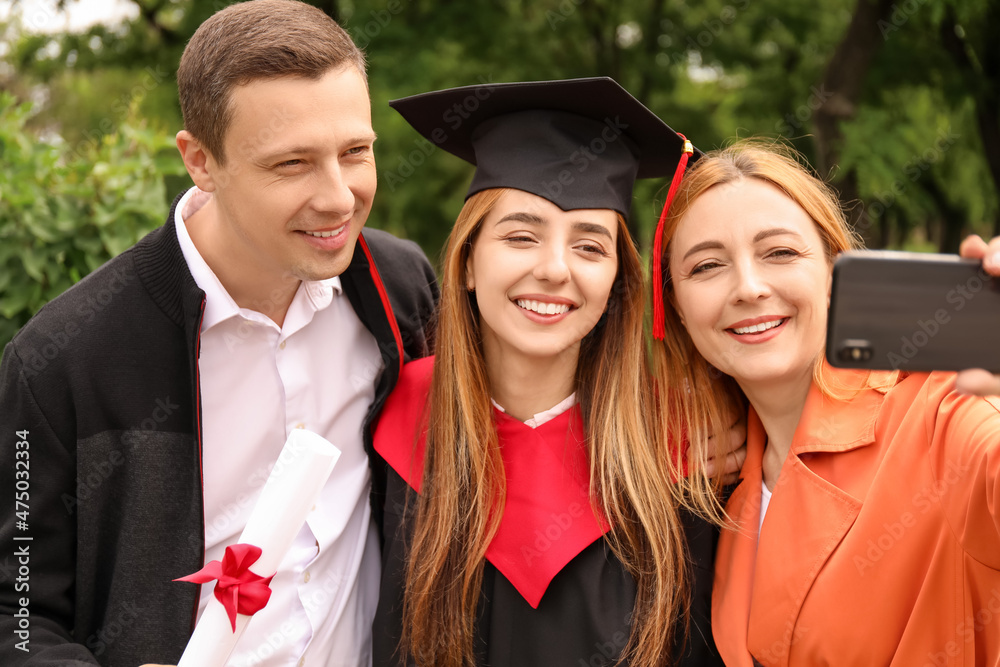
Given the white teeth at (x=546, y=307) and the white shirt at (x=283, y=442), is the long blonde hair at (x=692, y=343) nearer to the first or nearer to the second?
the white teeth at (x=546, y=307)

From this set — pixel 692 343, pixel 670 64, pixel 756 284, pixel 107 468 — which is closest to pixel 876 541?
pixel 756 284

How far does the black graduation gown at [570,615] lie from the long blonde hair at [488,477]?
4 cm

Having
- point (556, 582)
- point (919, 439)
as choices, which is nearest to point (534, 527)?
point (556, 582)

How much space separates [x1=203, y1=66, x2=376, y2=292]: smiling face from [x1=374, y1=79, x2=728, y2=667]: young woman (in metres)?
0.38

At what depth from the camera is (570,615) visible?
230cm

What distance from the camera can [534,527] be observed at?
7.72 feet

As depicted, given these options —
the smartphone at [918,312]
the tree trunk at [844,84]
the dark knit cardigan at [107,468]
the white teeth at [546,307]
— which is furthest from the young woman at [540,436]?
the tree trunk at [844,84]

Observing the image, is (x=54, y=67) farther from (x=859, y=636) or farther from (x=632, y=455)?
(x=859, y=636)

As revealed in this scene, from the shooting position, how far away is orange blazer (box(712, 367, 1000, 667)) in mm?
1745

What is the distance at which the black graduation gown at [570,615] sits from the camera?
89.2 inches

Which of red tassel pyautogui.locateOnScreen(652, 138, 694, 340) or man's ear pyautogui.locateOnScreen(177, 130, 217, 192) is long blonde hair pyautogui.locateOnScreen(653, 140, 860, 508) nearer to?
red tassel pyautogui.locateOnScreen(652, 138, 694, 340)

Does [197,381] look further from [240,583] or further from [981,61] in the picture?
[981,61]

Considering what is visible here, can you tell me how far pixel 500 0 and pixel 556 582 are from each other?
655cm

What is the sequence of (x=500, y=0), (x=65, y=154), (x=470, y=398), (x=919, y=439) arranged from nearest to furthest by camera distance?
(x=919, y=439) < (x=470, y=398) < (x=65, y=154) < (x=500, y=0)
